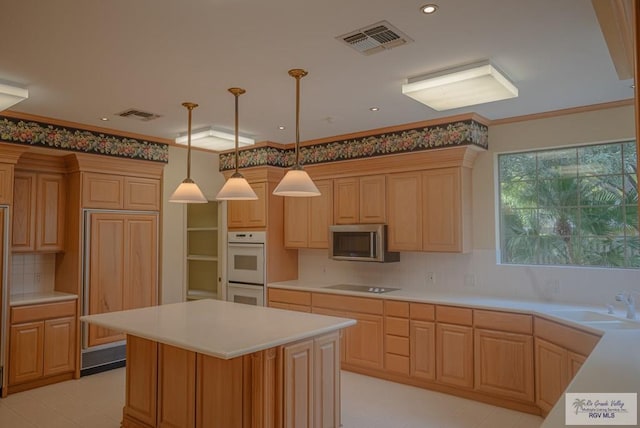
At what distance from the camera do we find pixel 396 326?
4453 mm

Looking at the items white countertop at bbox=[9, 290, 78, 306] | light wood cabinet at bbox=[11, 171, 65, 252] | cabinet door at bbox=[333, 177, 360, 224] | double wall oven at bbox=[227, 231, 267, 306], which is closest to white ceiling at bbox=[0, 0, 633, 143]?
light wood cabinet at bbox=[11, 171, 65, 252]

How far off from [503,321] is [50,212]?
462 cm

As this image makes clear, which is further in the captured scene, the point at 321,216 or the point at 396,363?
the point at 321,216

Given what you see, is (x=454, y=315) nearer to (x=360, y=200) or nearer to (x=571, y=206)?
(x=571, y=206)

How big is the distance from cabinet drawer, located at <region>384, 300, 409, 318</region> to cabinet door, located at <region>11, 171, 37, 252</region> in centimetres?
368

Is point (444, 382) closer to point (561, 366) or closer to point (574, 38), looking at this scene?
point (561, 366)

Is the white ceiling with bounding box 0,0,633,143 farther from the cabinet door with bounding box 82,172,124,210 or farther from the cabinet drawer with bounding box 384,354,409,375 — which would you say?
the cabinet drawer with bounding box 384,354,409,375

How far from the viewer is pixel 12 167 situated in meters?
4.19

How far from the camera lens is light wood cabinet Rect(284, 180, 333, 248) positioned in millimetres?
5406

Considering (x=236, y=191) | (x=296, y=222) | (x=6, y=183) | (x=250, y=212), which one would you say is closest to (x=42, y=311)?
(x=6, y=183)

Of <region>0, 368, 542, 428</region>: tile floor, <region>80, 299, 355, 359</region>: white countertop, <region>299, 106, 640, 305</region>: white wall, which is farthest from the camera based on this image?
<region>299, 106, 640, 305</region>: white wall

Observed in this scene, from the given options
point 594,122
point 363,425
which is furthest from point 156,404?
point 594,122

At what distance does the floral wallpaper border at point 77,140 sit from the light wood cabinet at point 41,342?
1.59 metres

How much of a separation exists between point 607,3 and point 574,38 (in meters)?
0.74
